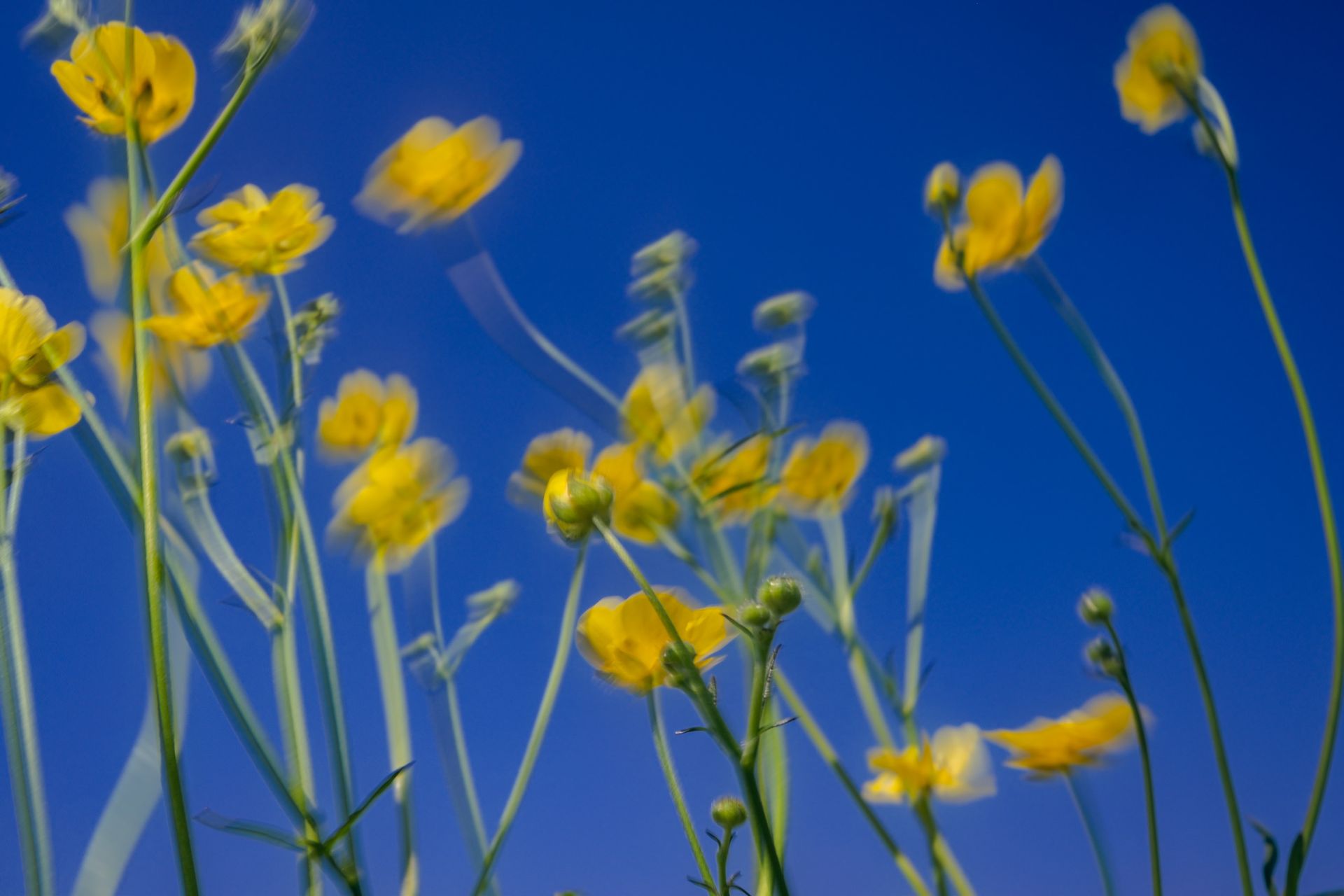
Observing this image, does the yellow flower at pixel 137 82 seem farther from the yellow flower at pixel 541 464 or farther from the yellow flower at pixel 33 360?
the yellow flower at pixel 541 464

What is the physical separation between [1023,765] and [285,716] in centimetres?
30

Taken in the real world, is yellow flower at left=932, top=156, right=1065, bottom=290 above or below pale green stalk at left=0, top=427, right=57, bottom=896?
above

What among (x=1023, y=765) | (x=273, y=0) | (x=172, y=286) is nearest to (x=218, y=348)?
(x=172, y=286)

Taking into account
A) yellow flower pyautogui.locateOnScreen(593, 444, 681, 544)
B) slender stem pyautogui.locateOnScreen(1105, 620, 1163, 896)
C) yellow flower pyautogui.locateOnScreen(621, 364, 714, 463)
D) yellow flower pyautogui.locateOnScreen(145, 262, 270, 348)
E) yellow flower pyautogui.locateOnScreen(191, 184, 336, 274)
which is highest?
yellow flower pyautogui.locateOnScreen(191, 184, 336, 274)

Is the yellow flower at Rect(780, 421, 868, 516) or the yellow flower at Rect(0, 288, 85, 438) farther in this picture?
the yellow flower at Rect(780, 421, 868, 516)

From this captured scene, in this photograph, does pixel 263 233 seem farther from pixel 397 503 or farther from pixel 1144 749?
pixel 1144 749

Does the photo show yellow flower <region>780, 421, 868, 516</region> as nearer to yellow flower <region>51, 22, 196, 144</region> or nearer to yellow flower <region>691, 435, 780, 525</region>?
yellow flower <region>691, 435, 780, 525</region>

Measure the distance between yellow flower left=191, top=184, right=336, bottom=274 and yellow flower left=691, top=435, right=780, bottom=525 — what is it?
0.21m

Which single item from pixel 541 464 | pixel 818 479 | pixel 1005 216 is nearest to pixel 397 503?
pixel 541 464

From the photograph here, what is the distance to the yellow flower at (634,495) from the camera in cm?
47

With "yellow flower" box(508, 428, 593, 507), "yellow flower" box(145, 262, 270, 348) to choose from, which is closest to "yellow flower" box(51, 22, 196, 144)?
"yellow flower" box(145, 262, 270, 348)

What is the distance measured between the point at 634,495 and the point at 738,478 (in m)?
0.05

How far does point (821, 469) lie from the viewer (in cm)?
53

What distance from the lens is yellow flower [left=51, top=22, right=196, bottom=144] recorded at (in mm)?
373
